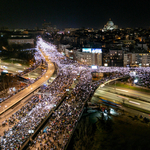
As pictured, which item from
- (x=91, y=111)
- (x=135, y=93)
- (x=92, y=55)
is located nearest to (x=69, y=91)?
(x=91, y=111)

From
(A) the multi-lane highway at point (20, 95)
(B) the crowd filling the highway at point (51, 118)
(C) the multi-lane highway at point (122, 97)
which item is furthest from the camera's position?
(C) the multi-lane highway at point (122, 97)

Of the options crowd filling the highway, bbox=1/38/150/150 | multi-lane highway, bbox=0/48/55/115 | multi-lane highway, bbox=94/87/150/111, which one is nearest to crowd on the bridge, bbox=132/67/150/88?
multi-lane highway, bbox=94/87/150/111

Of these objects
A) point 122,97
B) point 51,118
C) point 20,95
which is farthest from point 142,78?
point 20,95

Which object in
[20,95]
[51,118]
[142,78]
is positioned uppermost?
[142,78]

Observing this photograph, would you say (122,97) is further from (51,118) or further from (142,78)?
(51,118)

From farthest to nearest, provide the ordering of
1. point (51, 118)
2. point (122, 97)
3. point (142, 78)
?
point (142, 78), point (122, 97), point (51, 118)

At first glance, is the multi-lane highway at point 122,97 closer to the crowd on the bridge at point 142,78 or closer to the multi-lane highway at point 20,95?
the crowd on the bridge at point 142,78

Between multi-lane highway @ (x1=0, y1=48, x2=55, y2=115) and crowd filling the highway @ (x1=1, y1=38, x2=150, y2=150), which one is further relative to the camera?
multi-lane highway @ (x1=0, y1=48, x2=55, y2=115)

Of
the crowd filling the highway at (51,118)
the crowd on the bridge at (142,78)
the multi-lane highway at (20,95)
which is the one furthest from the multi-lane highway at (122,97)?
the multi-lane highway at (20,95)

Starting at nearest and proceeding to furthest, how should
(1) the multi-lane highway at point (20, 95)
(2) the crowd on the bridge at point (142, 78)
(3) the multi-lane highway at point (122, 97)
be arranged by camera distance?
(1) the multi-lane highway at point (20, 95) < (3) the multi-lane highway at point (122, 97) < (2) the crowd on the bridge at point (142, 78)

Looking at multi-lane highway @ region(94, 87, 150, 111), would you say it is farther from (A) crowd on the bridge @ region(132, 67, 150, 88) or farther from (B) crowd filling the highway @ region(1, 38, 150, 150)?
(A) crowd on the bridge @ region(132, 67, 150, 88)

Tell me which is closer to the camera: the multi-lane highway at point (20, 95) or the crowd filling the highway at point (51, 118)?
the crowd filling the highway at point (51, 118)
